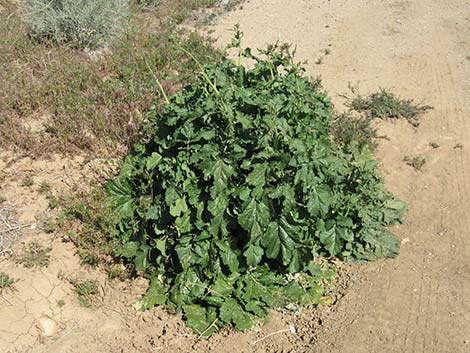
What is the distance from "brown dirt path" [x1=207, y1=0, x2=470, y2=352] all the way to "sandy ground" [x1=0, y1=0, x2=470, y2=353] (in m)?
0.01

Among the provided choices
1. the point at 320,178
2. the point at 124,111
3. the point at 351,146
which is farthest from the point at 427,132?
the point at 124,111

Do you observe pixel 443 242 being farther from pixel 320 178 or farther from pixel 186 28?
pixel 186 28

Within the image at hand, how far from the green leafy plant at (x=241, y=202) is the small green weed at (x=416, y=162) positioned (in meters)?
1.19

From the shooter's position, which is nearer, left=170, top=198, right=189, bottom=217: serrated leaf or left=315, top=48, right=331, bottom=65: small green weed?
left=170, top=198, right=189, bottom=217: serrated leaf

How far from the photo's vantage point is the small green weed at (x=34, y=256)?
436 cm

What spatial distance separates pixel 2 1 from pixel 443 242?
7.95 metres

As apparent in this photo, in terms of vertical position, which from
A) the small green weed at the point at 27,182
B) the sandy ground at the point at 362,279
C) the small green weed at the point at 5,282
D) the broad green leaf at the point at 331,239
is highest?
the small green weed at the point at 27,182

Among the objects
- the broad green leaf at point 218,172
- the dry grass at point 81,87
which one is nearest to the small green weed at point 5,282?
the dry grass at point 81,87

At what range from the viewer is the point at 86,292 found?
4176 mm

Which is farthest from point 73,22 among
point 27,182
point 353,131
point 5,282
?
point 5,282

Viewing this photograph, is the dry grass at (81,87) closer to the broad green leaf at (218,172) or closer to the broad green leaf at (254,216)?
the broad green leaf at (218,172)

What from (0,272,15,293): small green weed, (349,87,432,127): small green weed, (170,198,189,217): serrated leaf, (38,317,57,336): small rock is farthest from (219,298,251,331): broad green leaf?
(349,87,432,127): small green weed

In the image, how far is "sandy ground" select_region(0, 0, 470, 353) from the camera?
3971 mm

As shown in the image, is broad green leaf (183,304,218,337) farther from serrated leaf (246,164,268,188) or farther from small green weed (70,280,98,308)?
serrated leaf (246,164,268,188)
